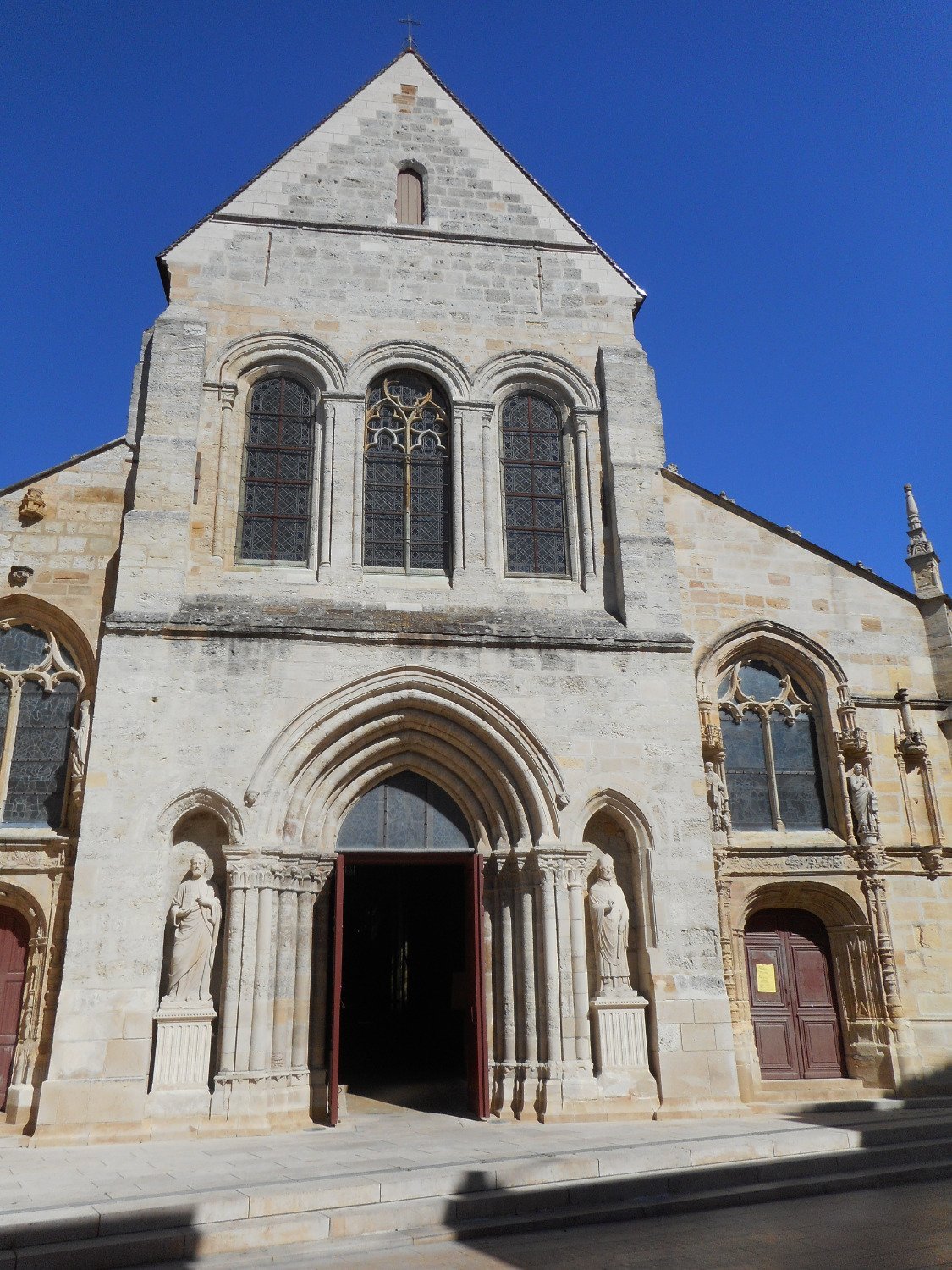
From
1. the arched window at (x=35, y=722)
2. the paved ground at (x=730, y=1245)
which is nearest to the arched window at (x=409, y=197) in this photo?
the arched window at (x=35, y=722)

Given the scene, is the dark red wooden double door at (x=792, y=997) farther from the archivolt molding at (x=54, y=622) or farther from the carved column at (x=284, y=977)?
the archivolt molding at (x=54, y=622)

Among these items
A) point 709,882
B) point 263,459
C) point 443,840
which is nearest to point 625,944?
point 709,882

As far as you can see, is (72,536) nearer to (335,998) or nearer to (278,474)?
(278,474)

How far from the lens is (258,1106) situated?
9.09m

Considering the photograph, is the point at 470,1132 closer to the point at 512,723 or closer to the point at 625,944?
the point at 625,944

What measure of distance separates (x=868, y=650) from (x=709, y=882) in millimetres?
3996

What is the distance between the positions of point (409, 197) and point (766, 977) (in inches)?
427

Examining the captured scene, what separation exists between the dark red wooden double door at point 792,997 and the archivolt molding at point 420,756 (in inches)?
128

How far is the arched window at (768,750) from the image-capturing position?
38.9ft

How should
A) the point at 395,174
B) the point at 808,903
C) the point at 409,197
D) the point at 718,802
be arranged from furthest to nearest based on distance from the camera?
1. the point at 409,197
2. the point at 395,174
3. the point at 808,903
4. the point at 718,802

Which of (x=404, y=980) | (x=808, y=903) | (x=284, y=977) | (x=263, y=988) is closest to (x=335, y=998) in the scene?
(x=284, y=977)

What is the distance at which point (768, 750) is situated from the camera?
39.5 ft

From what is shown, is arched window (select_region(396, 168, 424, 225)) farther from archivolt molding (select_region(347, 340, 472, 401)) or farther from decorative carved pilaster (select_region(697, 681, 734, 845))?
decorative carved pilaster (select_region(697, 681, 734, 845))

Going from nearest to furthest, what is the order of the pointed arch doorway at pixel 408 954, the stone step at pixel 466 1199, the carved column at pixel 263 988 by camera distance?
the stone step at pixel 466 1199 → the carved column at pixel 263 988 → the pointed arch doorway at pixel 408 954
